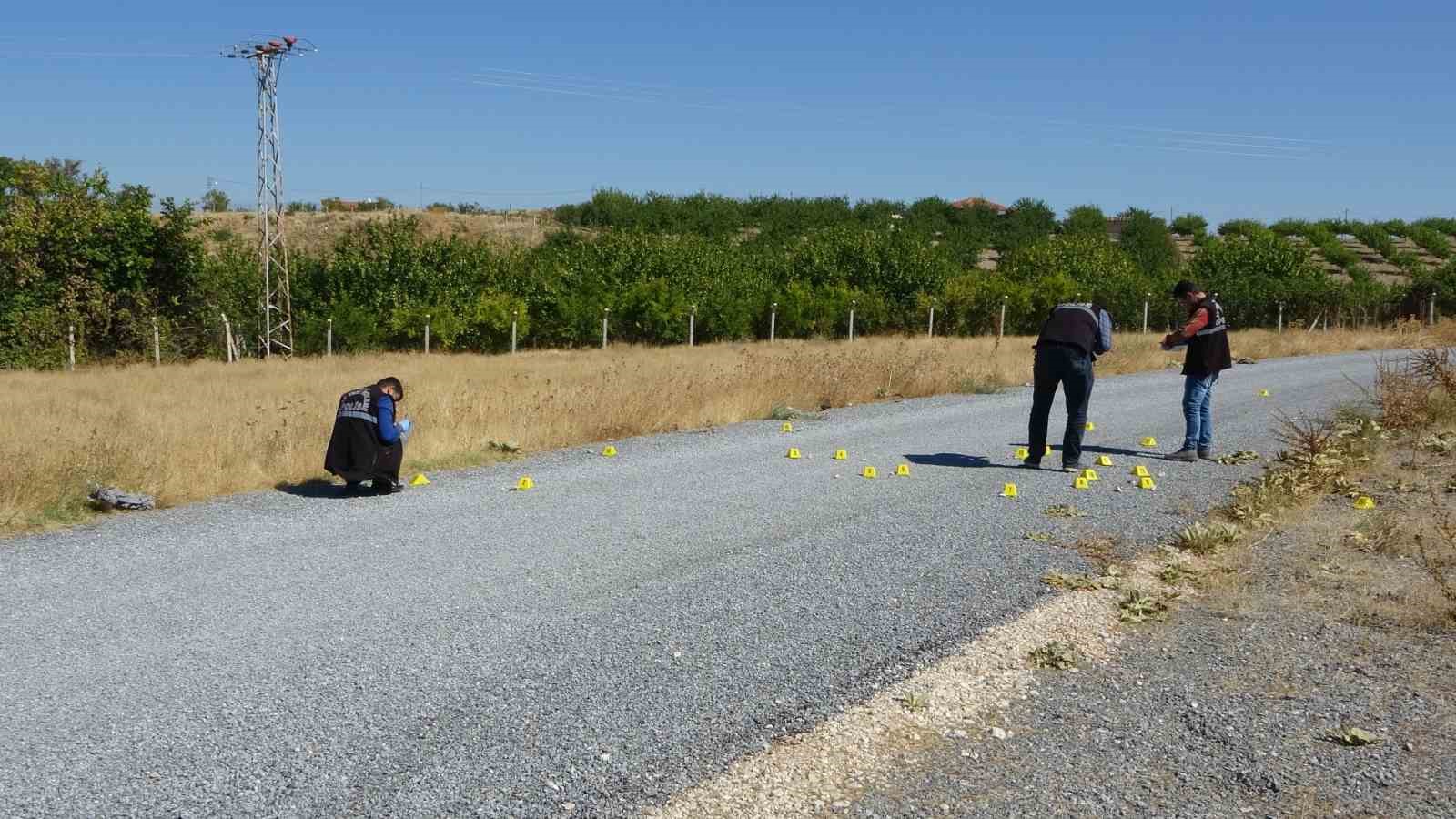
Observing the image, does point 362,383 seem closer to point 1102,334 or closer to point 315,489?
point 315,489

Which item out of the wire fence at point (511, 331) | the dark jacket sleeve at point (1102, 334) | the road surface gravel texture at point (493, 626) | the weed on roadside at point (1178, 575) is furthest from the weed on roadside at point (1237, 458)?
the wire fence at point (511, 331)

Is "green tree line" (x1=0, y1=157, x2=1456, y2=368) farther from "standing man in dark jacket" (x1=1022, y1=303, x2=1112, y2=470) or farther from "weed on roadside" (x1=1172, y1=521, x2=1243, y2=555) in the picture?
"weed on roadside" (x1=1172, y1=521, x2=1243, y2=555)

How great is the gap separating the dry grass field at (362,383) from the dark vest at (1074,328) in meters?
5.65

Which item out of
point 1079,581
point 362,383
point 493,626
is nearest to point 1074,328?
point 1079,581

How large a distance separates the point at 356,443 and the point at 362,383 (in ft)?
46.9

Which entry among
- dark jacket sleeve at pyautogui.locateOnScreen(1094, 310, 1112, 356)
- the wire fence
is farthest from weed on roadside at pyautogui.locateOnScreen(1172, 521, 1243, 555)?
the wire fence

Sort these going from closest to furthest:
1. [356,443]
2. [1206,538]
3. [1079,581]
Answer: [1079,581] → [1206,538] → [356,443]

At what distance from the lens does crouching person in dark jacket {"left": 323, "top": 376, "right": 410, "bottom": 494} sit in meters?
10.4

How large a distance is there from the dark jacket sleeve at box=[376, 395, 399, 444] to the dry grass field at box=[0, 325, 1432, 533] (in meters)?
1.39

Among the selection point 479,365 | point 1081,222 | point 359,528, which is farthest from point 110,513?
point 1081,222

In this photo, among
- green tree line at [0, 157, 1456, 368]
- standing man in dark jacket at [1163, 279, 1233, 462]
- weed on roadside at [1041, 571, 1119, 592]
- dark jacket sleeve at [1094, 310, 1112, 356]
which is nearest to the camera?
weed on roadside at [1041, 571, 1119, 592]

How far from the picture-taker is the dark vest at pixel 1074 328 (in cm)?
1163

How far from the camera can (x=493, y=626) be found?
21.2 ft

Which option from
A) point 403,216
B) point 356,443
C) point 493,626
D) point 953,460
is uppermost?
point 403,216
